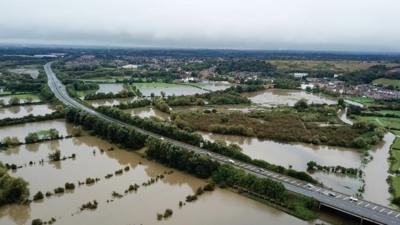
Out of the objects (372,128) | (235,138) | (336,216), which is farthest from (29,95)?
(336,216)

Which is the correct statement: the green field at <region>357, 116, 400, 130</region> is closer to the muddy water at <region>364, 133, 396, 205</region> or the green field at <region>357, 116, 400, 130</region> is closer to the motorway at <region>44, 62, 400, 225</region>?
the muddy water at <region>364, 133, 396, 205</region>

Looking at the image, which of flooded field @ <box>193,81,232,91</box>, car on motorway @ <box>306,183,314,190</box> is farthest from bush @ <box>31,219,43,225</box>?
flooded field @ <box>193,81,232,91</box>

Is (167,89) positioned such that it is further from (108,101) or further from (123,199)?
(123,199)

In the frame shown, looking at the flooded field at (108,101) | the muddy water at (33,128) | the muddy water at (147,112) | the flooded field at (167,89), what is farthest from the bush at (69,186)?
the flooded field at (167,89)

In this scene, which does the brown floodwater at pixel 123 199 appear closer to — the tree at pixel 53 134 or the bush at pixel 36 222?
the bush at pixel 36 222

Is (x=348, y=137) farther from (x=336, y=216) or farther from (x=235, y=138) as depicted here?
(x=336, y=216)

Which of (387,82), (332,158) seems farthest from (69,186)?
(387,82)
